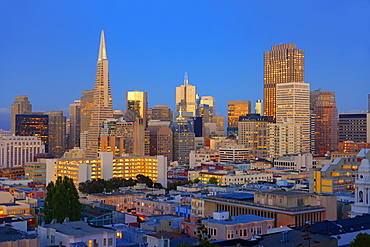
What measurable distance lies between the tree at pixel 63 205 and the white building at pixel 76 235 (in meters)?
18.8

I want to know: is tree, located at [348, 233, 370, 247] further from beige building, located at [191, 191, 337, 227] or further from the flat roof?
beige building, located at [191, 191, 337, 227]

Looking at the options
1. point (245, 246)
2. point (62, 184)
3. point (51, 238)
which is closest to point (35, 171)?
point (62, 184)

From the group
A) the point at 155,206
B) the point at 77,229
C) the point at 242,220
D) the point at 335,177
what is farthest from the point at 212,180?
the point at 77,229

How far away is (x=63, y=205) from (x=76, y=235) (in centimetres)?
2446

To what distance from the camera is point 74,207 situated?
72.1m

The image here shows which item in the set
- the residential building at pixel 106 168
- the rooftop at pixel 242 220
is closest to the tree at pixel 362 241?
the rooftop at pixel 242 220

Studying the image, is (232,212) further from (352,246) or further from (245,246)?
(352,246)

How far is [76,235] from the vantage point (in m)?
47.2

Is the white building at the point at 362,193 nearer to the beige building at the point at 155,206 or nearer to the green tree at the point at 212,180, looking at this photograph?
the beige building at the point at 155,206

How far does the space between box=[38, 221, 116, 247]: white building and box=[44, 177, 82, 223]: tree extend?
18811 millimetres

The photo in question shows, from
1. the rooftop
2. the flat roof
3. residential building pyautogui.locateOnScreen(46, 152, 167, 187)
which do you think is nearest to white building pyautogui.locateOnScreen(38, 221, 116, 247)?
the flat roof

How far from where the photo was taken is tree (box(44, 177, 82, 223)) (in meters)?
70.5

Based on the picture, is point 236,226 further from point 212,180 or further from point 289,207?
point 212,180

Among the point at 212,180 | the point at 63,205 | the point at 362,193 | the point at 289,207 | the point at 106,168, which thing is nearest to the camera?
the point at 289,207
